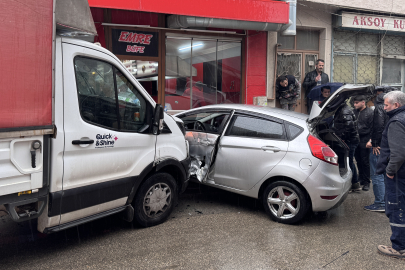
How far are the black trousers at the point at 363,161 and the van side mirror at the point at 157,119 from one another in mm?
4106

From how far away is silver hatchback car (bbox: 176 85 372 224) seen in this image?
4598 mm

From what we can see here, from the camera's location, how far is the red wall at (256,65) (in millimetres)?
10727

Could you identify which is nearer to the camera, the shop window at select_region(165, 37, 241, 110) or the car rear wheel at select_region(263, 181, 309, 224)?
the car rear wheel at select_region(263, 181, 309, 224)

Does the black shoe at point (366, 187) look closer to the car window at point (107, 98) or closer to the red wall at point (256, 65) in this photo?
A: the car window at point (107, 98)

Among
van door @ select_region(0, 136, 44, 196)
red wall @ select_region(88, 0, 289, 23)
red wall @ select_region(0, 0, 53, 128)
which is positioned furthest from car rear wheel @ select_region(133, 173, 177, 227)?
red wall @ select_region(88, 0, 289, 23)

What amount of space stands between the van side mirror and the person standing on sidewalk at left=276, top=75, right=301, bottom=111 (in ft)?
23.0

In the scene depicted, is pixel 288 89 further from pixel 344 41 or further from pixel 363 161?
pixel 363 161

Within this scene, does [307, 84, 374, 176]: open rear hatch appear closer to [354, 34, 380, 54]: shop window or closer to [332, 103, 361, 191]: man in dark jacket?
[332, 103, 361, 191]: man in dark jacket

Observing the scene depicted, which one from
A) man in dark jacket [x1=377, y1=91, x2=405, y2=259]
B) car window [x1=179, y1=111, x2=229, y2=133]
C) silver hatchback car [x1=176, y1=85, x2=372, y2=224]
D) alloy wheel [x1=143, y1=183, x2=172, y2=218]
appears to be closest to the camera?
man in dark jacket [x1=377, y1=91, x2=405, y2=259]

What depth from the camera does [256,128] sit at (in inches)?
201

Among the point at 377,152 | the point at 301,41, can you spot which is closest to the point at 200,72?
the point at 301,41

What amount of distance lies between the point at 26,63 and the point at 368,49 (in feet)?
41.0

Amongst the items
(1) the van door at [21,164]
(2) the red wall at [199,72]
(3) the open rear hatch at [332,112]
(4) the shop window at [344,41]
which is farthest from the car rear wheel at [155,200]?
(4) the shop window at [344,41]

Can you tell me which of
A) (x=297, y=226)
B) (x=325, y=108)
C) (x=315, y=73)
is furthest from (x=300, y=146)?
(x=315, y=73)
